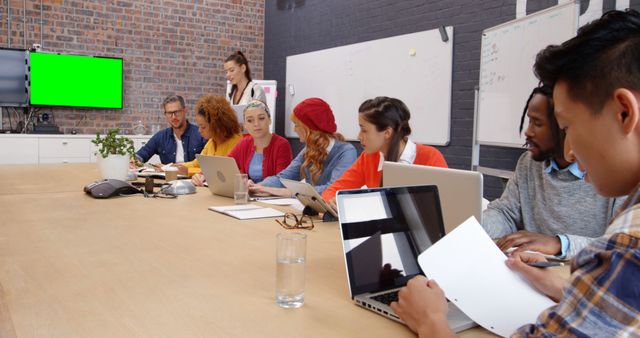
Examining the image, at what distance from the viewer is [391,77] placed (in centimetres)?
480

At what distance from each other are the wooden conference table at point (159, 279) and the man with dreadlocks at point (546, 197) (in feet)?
2.09

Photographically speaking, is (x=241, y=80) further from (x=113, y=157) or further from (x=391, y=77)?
(x=113, y=157)

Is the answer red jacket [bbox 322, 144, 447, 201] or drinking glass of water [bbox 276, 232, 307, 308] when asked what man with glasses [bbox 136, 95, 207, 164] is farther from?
drinking glass of water [bbox 276, 232, 307, 308]

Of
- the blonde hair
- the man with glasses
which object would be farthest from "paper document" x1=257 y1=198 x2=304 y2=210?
the man with glasses

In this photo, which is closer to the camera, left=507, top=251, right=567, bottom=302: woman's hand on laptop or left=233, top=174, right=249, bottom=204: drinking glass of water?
left=507, top=251, right=567, bottom=302: woman's hand on laptop

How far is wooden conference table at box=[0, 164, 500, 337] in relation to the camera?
36.2 inches

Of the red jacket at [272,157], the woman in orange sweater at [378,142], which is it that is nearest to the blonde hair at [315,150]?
the red jacket at [272,157]

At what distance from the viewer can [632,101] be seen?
2.12ft

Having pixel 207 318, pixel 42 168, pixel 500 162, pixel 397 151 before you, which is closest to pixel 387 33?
pixel 500 162

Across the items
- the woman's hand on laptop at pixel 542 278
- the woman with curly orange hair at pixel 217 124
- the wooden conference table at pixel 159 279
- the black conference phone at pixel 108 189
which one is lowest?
the wooden conference table at pixel 159 279

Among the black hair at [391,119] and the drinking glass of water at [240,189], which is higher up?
the black hair at [391,119]

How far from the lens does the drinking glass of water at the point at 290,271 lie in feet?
3.40

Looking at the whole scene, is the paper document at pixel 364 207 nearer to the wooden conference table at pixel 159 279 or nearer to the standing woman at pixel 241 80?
the wooden conference table at pixel 159 279

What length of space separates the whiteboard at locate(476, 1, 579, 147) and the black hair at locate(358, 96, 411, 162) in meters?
1.30
